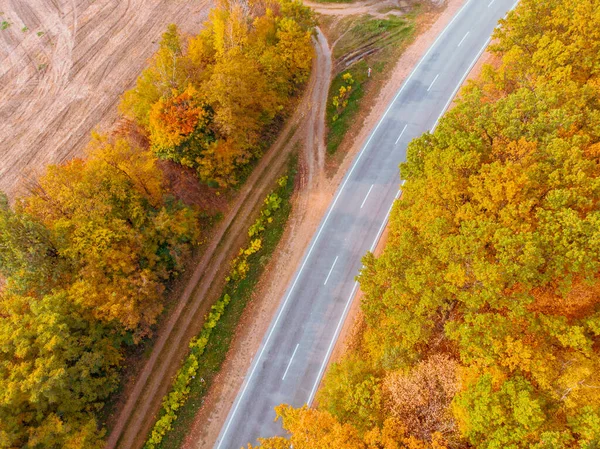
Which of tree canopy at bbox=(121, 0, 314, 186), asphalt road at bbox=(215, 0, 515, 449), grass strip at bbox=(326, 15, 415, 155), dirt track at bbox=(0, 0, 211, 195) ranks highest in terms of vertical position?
dirt track at bbox=(0, 0, 211, 195)

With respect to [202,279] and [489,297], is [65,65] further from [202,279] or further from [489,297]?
[489,297]

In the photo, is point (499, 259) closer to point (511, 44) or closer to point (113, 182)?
point (511, 44)

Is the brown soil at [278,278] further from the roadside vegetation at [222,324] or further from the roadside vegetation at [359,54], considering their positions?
the roadside vegetation at [359,54]

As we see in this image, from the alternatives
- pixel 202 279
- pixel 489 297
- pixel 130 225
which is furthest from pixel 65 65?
pixel 489 297

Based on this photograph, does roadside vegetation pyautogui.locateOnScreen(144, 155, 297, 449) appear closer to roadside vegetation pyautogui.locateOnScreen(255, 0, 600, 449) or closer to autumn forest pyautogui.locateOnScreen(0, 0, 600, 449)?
autumn forest pyautogui.locateOnScreen(0, 0, 600, 449)

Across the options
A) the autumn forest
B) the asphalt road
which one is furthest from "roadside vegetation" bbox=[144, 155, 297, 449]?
the asphalt road

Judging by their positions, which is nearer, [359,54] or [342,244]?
[342,244]
